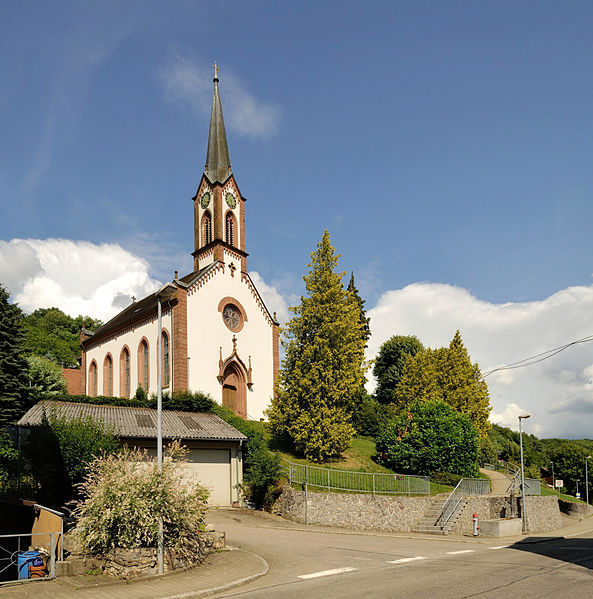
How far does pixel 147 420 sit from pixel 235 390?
43.7 ft

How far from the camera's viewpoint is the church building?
39.4 meters

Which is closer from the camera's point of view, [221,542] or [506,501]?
[221,542]

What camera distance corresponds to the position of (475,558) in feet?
54.7

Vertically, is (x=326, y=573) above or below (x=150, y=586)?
below

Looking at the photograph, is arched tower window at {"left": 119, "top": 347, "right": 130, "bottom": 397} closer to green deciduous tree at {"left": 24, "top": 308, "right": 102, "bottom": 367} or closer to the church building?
the church building

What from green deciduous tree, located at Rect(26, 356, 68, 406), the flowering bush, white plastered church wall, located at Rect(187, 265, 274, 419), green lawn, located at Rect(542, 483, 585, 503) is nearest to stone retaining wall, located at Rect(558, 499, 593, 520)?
green lawn, located at Rect(542, 483, 585, 503)

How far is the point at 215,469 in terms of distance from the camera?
28.2 m

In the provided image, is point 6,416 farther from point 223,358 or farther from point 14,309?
point 223,358

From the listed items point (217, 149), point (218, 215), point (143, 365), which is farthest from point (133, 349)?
point (217, 149)

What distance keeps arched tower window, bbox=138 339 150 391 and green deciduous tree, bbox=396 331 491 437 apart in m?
20.1

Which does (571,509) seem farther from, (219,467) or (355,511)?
(219,467)

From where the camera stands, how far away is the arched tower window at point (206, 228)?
45375 millimetres

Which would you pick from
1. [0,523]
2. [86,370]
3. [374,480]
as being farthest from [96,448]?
[86,370]

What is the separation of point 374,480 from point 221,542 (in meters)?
12.2
